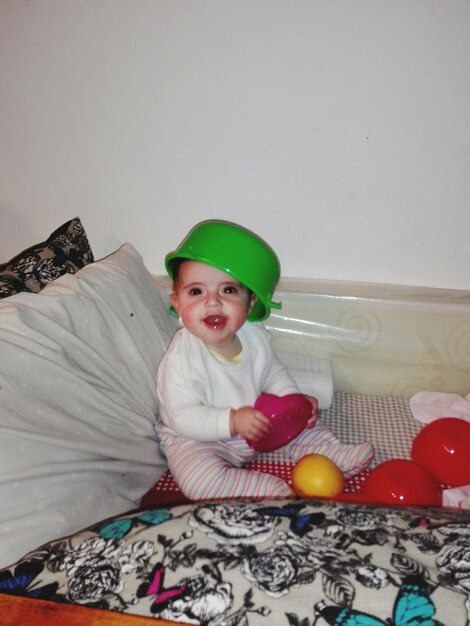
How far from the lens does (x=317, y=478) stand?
39.3 inches

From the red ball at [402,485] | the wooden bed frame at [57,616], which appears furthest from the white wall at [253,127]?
the wooden bed frame at [57,616]

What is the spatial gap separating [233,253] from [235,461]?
1.60ft

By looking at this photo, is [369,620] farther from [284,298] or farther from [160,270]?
[160,270]

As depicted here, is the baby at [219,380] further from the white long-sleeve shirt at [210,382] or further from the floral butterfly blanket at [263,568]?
the floral butterfly blanket at [263,568]

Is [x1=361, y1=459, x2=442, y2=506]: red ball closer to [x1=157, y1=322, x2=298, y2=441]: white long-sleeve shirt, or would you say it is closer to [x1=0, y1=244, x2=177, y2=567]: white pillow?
[x1=157, y1=322, x2=298, y2=441]: white long-sleeve shirt

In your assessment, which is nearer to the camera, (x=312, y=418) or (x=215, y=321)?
(x=215, y=321)

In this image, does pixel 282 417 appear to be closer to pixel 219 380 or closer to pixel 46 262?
pixel 219 380

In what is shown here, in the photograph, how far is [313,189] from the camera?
1.29 metres

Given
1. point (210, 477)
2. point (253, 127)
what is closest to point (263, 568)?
point (210, 477)

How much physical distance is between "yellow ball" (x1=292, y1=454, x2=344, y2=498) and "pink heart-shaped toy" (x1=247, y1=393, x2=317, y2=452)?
7 cm

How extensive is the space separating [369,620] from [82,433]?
0.60 meters

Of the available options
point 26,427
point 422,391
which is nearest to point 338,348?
point 422,391

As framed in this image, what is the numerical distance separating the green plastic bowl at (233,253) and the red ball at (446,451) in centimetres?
51

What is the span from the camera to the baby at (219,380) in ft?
3.24
